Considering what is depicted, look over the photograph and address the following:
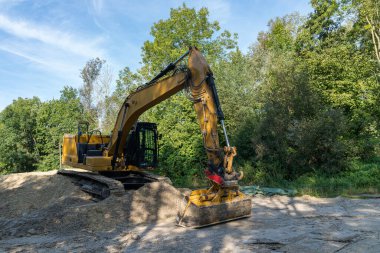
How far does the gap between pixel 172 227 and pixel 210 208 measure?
3.43 feet

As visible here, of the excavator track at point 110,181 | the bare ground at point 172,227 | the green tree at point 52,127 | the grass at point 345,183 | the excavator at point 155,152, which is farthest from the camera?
the green tree at point 52,127

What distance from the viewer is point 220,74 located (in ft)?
73.8

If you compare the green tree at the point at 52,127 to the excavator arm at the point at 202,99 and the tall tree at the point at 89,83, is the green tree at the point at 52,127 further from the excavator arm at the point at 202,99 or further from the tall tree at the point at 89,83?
the excavator arm at the point at 202,99

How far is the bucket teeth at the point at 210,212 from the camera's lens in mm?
7137

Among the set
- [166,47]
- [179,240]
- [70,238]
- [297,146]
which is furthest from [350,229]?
[166,47]

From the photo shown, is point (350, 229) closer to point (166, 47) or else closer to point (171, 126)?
point (171, 126)

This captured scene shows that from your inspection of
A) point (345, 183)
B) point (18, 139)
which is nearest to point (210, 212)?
point (345, 183)

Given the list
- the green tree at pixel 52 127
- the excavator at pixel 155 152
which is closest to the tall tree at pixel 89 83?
the green tree at pixel 52 127

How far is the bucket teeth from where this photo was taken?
7137 millimetres

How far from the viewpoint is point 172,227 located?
7.61 meters

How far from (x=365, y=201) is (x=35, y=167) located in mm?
29785

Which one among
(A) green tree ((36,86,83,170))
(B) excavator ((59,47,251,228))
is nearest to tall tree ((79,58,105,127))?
(A) green tree ((36,86,83,170))

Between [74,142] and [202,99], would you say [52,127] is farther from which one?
[202,99]

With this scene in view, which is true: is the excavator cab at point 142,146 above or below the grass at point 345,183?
above
